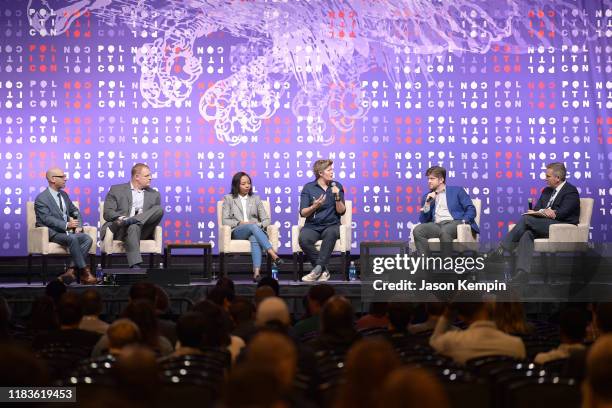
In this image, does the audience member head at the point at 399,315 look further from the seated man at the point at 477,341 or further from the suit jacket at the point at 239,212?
the suit jacket at the point at 239,212

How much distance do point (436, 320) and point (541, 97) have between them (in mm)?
5297

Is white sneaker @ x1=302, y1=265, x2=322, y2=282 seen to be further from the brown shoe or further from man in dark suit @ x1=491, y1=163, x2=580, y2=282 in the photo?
the brown shoe

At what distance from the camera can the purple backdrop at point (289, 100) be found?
10000 mm

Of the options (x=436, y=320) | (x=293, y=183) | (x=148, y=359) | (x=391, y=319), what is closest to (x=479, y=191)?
(x=293, y=183)

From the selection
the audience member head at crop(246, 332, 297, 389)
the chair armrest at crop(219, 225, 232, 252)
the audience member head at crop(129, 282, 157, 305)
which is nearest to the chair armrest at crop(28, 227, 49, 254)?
the chair armrest at crop(219, 225, 232, 252)

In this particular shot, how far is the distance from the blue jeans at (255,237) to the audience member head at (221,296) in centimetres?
261

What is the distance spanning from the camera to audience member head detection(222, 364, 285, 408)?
186 centimetres

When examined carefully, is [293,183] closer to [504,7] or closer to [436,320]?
[504,7]

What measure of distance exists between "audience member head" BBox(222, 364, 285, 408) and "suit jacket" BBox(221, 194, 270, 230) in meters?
6.94

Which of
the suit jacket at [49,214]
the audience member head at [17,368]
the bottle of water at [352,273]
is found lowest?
the bottle of water at [352,273]

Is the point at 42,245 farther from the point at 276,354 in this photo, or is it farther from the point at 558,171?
the point at 276,354

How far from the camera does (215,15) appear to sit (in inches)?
396

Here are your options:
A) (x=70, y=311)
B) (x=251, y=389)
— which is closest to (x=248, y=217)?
(x=70, y=311)

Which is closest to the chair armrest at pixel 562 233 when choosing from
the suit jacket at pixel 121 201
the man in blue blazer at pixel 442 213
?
the man in blue blazer at pixel 442 213
